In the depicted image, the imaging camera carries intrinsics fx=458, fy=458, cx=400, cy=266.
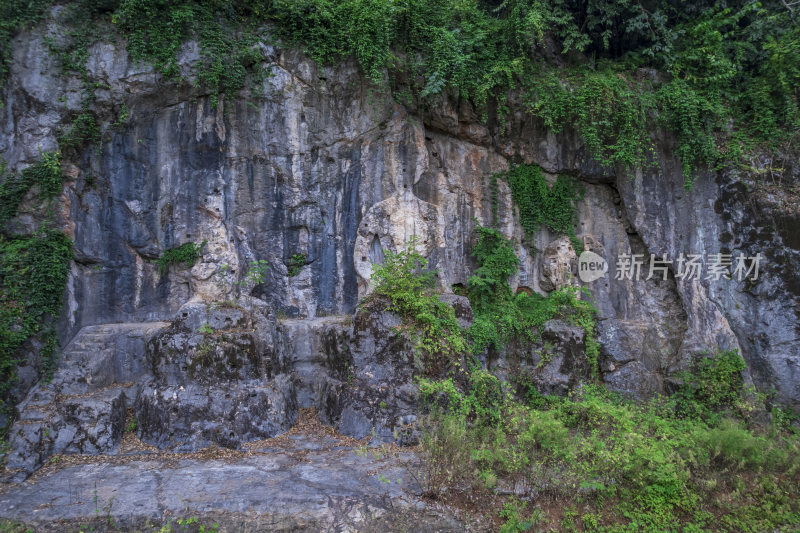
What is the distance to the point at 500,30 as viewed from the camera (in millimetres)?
9531

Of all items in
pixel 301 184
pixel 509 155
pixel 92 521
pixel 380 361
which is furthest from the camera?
pixel 509 155

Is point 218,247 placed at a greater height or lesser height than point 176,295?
greater

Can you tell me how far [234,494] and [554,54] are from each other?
34.9ft

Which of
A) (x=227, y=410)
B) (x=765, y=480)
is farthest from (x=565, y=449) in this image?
(x=227, y=410)

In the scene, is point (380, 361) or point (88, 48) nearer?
point (380, 361)

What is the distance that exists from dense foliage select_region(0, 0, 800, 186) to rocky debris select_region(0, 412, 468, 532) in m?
5.90

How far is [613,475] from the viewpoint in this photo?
5711mm

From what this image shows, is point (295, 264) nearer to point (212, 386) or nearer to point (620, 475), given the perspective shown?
point (212, 386)

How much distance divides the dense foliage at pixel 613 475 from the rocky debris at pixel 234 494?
567 millimetres

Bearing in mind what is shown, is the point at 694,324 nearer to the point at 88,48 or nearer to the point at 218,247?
the point at 218,247

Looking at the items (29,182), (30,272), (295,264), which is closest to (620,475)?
(295,264)

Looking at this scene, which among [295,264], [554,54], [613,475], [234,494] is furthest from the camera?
[554,54]

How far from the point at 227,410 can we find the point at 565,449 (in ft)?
15.8

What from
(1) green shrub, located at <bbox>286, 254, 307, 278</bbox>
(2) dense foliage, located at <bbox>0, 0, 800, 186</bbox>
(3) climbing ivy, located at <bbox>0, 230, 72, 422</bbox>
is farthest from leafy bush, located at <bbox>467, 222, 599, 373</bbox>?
(3) climbing ivy, located at <bbox>0, 230, 72, 422</bbox>
